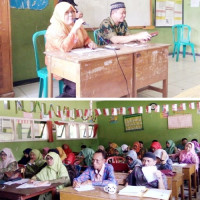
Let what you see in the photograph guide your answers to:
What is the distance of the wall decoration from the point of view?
3460mm

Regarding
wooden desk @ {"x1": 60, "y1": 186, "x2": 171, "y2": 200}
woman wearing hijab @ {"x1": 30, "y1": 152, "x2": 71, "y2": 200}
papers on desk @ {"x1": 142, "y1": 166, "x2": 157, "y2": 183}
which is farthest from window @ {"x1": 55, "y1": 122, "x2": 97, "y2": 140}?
wooden desk @ {"x1": 60, "y1": 186, "x2": 171, "y2": 200}

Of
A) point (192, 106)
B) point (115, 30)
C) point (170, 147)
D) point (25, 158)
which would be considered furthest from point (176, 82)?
point (25, 158)

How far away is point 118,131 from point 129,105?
854mm

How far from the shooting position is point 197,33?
20.3 ft

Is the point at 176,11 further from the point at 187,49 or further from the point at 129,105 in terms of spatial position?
the point at 129,105

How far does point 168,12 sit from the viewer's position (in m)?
5.75

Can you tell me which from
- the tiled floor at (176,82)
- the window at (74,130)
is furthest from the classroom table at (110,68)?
the window at (74,130)

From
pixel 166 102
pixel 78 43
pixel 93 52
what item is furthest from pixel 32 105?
pixel 166 102

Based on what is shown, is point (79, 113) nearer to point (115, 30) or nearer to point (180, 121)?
point (180, 121)

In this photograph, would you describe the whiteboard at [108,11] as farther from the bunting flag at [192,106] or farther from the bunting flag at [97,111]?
the bunting flag at [192,106]

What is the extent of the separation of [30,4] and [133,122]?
7.99 feet

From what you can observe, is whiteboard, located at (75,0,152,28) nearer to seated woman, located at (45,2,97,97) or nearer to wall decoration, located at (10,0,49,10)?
wall decoration, located at (10,0,49,10)

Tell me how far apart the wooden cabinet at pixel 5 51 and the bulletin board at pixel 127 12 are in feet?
3.23

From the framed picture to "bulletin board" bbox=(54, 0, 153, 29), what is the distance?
4.66 feet
